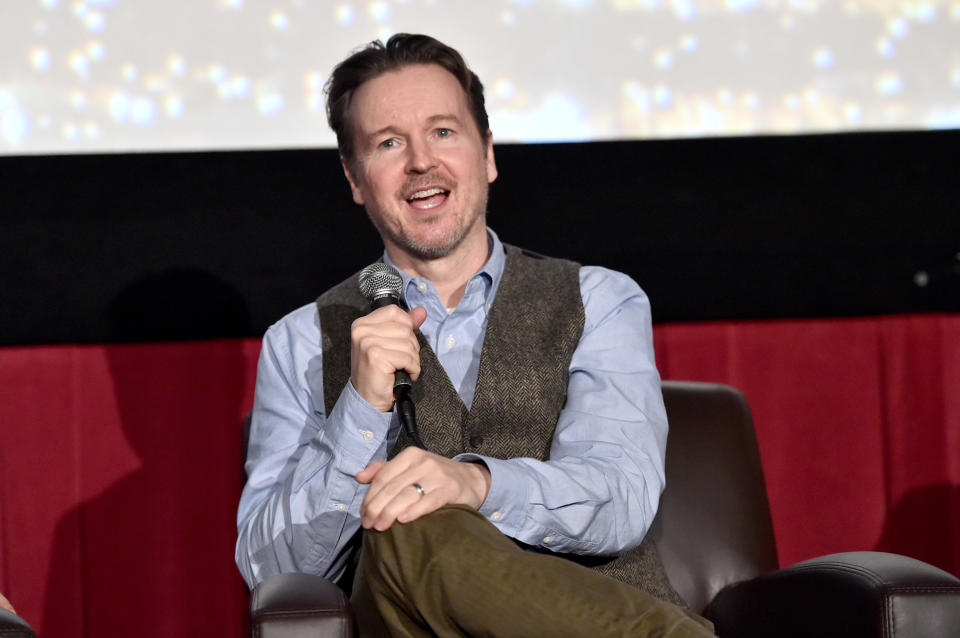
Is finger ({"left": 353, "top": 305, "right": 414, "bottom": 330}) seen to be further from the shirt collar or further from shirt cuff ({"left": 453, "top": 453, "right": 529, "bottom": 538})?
the shirt collar

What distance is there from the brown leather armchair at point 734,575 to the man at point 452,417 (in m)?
0.12

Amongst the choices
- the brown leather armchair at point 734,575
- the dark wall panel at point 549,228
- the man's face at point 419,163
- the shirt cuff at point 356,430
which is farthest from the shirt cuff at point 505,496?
the dark wall panel at point 549,228

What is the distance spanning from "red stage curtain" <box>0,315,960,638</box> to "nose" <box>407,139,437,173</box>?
72 cm

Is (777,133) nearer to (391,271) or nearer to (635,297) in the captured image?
(635,297)

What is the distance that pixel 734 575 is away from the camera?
173cm

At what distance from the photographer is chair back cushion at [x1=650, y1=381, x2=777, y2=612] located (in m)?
1.74

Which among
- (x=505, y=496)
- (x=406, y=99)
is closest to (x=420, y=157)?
(x=406, y=99)

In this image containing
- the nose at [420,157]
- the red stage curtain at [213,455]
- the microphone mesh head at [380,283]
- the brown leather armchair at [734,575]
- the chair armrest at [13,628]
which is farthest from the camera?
the red stage curtain at [213,455]

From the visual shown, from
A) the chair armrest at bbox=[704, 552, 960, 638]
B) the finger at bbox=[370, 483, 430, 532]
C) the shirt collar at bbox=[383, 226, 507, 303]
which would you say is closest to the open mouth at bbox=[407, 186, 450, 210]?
the shirt collar at bbox=[383, 226, 507, 303]

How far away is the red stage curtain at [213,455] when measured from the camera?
2.21 meters

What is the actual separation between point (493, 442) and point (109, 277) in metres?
1.10

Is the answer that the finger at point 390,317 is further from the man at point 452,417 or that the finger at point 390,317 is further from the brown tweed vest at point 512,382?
the brown tweed vest at point 512,382

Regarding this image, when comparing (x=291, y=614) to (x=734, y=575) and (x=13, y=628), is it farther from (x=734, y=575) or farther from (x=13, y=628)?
(x=734, y=575)

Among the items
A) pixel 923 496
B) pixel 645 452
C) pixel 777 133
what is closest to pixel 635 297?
pixel 645 452
